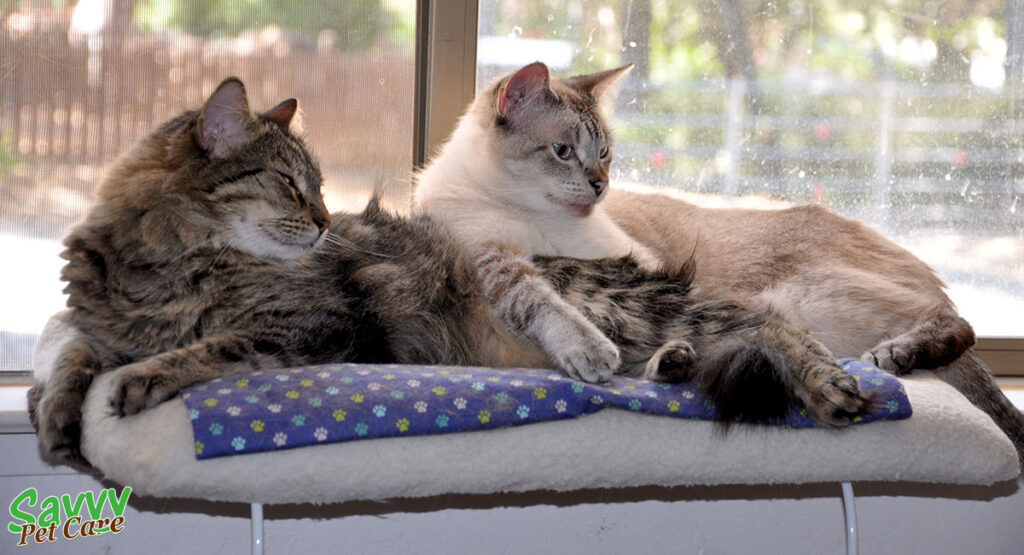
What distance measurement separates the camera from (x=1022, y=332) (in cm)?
280

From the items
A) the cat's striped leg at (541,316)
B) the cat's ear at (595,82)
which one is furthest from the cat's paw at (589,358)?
the cat's ear at (595,82)

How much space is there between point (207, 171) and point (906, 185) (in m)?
2.05

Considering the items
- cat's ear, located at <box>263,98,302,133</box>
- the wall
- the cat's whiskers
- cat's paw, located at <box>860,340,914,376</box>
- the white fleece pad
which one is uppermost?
cat's ear, located at <box>263,98,302,133</box>

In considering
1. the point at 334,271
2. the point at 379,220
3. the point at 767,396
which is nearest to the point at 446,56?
the point at 379,220

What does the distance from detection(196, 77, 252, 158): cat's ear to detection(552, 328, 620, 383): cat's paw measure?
688 mm

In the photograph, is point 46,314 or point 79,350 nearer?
point 79,350

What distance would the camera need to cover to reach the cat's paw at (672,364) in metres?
1.57

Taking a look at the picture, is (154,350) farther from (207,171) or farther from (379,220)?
(379,220)

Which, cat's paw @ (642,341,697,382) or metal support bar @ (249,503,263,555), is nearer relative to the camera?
metal support bar @ (249,503,263,555)

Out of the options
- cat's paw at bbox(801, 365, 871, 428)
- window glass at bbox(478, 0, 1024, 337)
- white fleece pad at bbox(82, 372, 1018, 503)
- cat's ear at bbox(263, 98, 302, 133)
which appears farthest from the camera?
window glass at bbox(478, 0, 1024, 337)

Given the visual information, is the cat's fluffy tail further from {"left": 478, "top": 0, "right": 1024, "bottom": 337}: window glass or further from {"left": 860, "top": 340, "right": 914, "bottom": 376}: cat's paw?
{"left": 478, "top": 0, "right": 1024, "bottom": 337}: window glass

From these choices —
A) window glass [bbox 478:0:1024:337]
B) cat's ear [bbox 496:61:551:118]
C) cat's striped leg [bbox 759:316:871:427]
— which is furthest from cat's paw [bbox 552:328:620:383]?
window glass [bbox 478:0:1024:337]

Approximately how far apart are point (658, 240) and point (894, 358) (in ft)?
2.10

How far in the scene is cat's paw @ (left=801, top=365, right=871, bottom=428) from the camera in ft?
4.61
